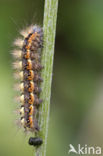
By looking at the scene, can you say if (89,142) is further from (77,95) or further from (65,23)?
(65,23)

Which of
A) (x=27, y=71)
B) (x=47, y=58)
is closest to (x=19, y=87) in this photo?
(x=27, y=71)

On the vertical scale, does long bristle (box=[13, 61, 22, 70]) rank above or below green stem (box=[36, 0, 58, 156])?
above

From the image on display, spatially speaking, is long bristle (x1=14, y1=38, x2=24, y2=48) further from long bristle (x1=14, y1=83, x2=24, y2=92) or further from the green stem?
the green stem

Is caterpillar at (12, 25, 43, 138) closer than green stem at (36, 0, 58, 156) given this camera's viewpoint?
No

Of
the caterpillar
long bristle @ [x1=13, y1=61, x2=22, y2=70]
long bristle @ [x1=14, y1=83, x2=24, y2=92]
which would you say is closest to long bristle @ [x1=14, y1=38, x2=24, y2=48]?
the caterpillar

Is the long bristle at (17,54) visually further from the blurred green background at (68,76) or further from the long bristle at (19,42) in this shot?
the blurred green background at (68,76)

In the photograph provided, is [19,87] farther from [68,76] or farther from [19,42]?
[68,76]

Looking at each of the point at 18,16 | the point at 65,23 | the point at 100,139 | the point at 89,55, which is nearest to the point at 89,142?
the point at 100,139
